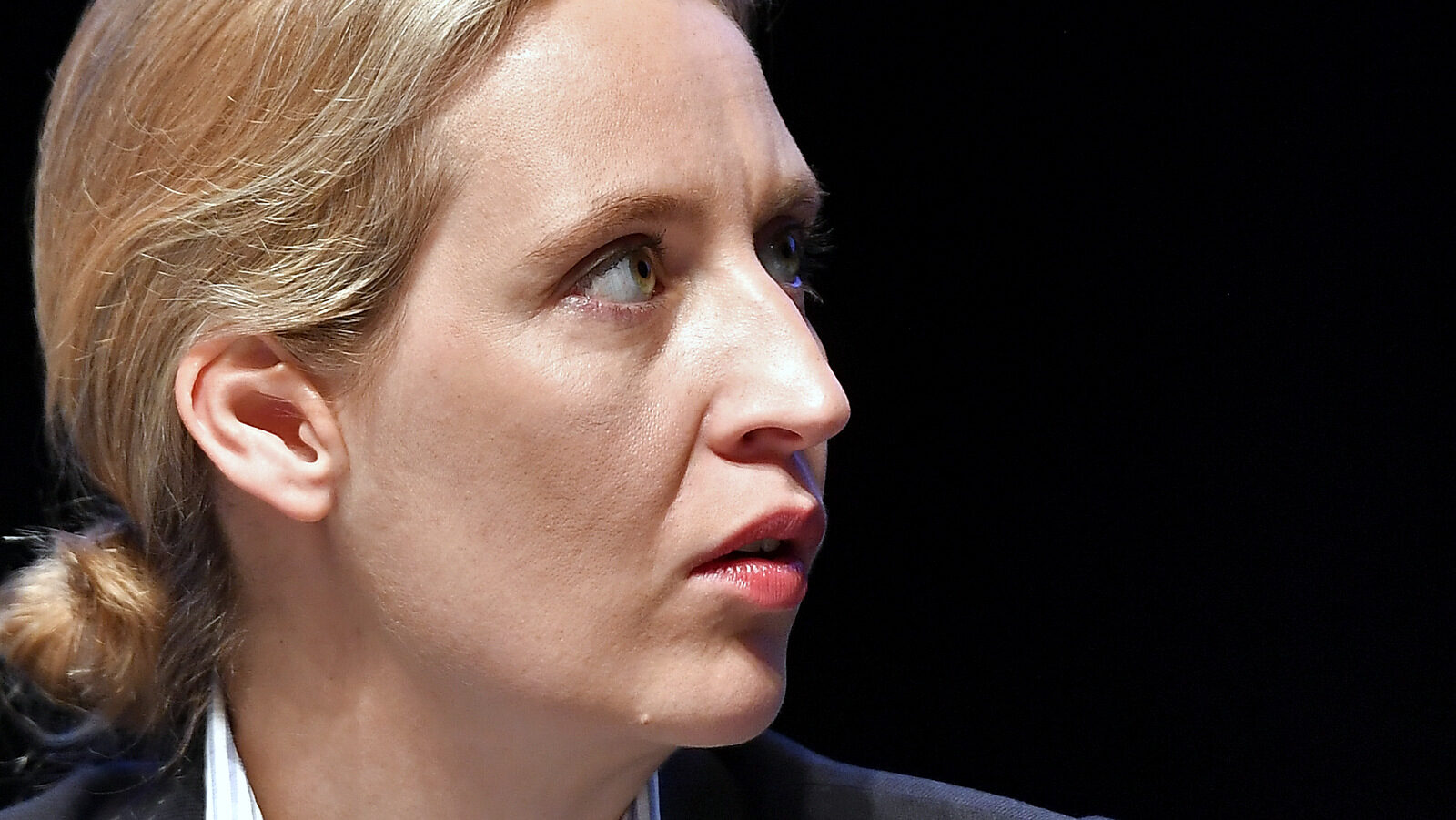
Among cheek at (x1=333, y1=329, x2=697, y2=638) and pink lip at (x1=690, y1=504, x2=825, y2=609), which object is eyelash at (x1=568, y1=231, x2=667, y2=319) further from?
pink lip at (x1=690, y1=504, x2=825, y2=609)

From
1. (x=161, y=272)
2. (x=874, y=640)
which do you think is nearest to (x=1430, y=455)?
(x=874, y=640)

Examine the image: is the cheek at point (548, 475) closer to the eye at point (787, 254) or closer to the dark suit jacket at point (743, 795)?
the eye at point (787, 254)

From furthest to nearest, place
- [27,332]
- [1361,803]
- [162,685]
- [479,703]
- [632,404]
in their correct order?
[27,332] < [1361,803] < [162,685] < [479,703] < [632,404]

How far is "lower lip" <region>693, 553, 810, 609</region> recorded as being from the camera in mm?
1396

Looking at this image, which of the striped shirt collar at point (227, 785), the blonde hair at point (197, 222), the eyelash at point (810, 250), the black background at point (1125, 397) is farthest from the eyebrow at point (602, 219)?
the black background at point (1125, 397)

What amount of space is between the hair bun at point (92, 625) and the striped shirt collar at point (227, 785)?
0.09m

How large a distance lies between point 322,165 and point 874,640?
1.12 meters

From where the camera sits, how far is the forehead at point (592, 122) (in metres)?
1.41

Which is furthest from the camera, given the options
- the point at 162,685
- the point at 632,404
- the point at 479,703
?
the point at 162,685

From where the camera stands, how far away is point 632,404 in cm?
139

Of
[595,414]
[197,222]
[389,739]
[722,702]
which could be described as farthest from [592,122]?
[389,739]

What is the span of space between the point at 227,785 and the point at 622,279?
2.41 feet

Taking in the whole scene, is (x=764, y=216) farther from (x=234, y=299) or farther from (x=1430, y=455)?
(x=1430, y=455)

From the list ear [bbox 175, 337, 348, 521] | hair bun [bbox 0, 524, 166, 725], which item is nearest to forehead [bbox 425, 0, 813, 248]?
ear [bbox 175, 337, 348, 521]
